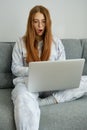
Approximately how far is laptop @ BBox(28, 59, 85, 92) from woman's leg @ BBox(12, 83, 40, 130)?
3.3 inches

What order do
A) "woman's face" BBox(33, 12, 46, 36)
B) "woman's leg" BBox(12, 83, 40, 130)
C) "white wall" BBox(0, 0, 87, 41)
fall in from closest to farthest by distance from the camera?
1. "woman's leg" BBox(12, 83, 40, 130)
2. "woman's face" BBox(33, 12, 46, 36)
3. "white wall" BBox(0, 0, 87, 41)

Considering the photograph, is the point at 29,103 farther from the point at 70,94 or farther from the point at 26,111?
the point at 70,94

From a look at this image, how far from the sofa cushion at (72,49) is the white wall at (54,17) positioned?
30cm

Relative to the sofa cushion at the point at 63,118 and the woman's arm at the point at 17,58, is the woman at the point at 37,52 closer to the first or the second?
the woman's arm at the point at 17,58

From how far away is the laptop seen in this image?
1.52 meters

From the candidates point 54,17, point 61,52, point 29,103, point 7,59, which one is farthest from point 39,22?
point 29,103

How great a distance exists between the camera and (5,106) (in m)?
1.63

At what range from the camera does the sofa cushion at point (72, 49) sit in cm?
214

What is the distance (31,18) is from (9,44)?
0.31m

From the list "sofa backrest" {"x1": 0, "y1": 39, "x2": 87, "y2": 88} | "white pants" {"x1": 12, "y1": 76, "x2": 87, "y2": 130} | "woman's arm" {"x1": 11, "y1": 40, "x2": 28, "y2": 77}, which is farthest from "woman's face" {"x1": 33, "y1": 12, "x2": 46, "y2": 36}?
"white pants" {"x1": 12, "y1": 76, "x2": 87, "y2": 130}

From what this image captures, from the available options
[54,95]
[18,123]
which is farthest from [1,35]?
[18,123]

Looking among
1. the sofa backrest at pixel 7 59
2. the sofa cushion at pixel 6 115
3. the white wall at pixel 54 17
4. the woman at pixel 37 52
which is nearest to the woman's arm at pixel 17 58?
the woman at pixel 37 52

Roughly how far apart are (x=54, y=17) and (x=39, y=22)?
534mm

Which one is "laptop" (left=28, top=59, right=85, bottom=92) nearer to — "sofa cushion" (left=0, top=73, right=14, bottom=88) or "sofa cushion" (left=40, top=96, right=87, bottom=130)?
"sofa cushion" (left=40, top=96, right=87, bottom=130)
